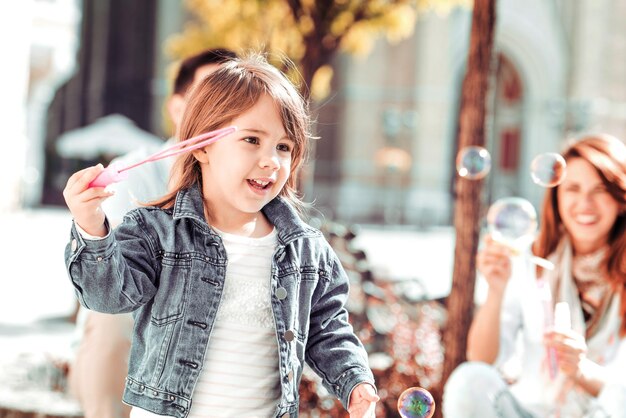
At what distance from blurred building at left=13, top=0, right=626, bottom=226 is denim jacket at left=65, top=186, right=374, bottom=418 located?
54.7 ft

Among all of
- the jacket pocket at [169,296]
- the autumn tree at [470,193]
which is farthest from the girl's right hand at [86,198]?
the autumn tree at [470,193]

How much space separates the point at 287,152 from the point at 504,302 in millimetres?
1031

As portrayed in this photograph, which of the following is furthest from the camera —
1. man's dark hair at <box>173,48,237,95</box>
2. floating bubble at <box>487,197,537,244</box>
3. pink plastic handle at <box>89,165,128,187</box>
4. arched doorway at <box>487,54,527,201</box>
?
arched doorway at <box>487,54,527,201</box>

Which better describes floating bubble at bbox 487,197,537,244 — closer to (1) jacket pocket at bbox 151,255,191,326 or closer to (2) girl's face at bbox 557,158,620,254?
(2) girl's face at bbox 557,158,620,254

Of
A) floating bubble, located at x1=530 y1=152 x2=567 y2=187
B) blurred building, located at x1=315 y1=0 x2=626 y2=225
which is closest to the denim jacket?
floating bubble, located at x1=530 y1=152 x2=567 y2=187

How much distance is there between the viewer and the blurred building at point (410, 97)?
18966 millimetres

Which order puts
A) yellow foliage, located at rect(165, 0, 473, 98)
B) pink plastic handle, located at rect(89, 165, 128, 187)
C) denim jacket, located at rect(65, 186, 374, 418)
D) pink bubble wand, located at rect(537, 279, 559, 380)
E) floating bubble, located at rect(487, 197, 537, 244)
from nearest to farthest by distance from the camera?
pink plastic handle, located at rect(89, 165, 128, 187) → denim jacket, located at rect(65, 186, 374, 418) → pink bubble wand, located at rect(537, 279, 559, 380) → floating bubble, located at rect(487, 197, 537, 244) → yellow foliage, located at rect(165, 0, 473, 98)

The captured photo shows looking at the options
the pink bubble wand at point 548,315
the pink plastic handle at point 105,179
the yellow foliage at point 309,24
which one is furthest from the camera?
the yellow foliage at point 309,24

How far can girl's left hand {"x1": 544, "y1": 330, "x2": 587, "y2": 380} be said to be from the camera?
2041 millimetres

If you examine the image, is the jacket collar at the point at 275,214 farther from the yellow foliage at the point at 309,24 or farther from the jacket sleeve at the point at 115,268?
the yellow foliage at the point at 309,24

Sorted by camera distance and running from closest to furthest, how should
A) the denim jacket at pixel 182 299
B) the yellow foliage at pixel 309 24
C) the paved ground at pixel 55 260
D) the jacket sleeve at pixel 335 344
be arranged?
the denim jacket at pixel 182 299, the jacket sleeve at pixel 335 344, the yellow foliage at pixel 309 24, the paved ground at pixel 55 260

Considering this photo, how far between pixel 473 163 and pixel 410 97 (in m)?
17.1

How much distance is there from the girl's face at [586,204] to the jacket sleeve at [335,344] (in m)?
0.89

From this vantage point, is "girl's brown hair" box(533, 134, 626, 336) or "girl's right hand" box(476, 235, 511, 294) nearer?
"girl's right hand" box(476, 235, 511, 294)
